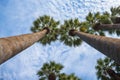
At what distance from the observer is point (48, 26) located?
2561cm

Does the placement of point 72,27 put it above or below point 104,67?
above

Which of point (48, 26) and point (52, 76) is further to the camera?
point (48, 26)

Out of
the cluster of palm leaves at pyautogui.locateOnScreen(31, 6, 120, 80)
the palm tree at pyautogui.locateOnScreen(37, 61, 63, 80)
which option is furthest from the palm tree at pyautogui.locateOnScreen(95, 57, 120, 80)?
the palm tree at pyautogui.locateOnScreen(37, 61, 63, 80)

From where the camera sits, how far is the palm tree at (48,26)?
83.4 ft

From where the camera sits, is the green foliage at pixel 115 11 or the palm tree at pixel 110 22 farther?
the green foliage at pixel 115 11

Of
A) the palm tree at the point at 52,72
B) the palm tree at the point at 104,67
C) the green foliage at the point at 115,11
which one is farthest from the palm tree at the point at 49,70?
the green foliage at the point at 115,11

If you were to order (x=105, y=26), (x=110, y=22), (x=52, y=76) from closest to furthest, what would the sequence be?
(x=52, y=76) → (x=105, y=26) → (x=110, y=22)

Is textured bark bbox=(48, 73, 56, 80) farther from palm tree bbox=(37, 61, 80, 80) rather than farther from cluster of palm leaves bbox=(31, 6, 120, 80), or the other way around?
cluster of palm leaves bbox=(31, 6, 120, 80)

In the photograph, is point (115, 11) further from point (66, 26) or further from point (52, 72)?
point (52, 72)

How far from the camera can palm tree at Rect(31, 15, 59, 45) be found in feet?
83.4

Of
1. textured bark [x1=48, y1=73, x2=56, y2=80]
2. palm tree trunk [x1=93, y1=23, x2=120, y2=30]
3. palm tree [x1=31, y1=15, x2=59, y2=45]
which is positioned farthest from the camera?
palm tree [x1=31, y1=15, x2=59, y2=45]

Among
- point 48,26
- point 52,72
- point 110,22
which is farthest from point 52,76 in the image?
point 110,22

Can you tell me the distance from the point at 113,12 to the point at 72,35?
7861 millimetres

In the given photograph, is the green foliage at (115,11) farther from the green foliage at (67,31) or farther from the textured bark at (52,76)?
the textured bark at (52,76)
